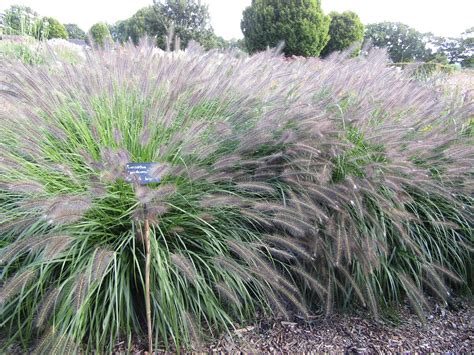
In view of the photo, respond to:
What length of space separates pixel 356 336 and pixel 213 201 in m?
1.23

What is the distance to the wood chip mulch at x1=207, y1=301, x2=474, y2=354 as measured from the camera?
2.30 metres

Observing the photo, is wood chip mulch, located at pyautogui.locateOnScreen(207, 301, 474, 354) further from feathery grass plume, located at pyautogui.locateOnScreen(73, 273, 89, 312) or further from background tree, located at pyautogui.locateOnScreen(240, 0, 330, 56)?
background tree, located at pyautogui.locateOnScreen(240, 0, 330, 56)

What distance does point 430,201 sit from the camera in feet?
9.53

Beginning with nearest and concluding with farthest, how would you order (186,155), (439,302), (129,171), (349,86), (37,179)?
(129,171) < (37,179) < (186,155) < (439,302) < (349,86)

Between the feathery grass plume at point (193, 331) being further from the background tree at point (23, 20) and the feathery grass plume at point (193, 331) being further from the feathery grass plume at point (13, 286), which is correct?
the background tree at point (23, 20)

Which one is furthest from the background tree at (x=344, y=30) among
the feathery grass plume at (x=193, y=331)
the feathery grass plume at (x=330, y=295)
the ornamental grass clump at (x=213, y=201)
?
the feathery grass plume at (x=193, y=331)

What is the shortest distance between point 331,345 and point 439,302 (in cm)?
102

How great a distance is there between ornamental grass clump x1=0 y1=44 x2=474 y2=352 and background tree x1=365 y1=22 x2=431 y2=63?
3901cm

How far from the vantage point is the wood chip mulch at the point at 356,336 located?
7.56 feet

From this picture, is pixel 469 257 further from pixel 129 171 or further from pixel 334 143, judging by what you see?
pixel 129 171

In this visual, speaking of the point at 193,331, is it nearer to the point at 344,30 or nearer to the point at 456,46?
the point at 344,30

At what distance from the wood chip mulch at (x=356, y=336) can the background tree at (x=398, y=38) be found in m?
39.6

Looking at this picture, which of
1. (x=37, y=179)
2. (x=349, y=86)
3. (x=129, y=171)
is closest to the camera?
(x=129, y=171)

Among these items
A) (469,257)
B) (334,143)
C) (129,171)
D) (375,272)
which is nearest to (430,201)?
(469,257)
